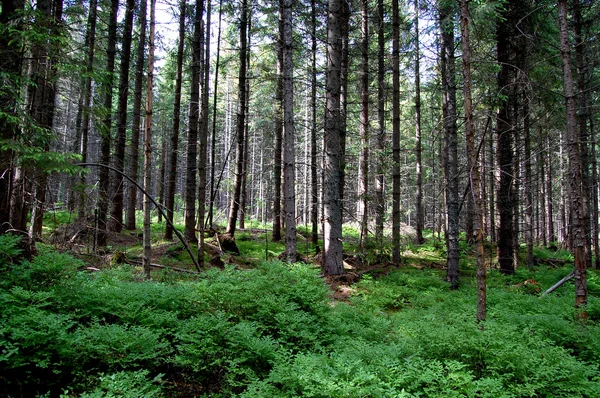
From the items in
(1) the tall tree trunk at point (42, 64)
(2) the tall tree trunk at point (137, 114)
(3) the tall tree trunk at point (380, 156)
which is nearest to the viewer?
(1) the tall tree trunk at point (42, 64)

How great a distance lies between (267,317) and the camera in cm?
577

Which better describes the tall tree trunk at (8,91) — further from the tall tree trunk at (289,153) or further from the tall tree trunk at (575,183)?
the tall tree trunk at (575,183)

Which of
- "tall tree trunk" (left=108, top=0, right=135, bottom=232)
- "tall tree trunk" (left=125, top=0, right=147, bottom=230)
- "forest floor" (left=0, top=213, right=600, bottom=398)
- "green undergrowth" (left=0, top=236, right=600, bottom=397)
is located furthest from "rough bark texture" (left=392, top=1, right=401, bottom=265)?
"tall tree trunk" (left=108, top=0, right=135, bottom=232)

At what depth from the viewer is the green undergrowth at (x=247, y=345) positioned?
12.7 feet

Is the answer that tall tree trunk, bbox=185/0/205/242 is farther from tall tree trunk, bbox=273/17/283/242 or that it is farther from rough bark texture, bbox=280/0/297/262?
rough bark texture, bbox=280/0/297/262

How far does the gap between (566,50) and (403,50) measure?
9.43m

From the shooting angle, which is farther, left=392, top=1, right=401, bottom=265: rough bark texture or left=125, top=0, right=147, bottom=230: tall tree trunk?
left=392, top=1, right=401, bottom=265: rough bark texture

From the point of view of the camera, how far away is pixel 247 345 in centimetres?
463

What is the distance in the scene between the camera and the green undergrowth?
3.86 metres

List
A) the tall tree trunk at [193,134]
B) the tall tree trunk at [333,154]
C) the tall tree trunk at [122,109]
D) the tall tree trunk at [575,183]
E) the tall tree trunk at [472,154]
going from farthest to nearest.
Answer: the tall tree trunk at [122,109], the tall tree trunk at [193,134], the tall tree trunk at [333,154], the tall tree trunk at [575,183], the tall tree trunk at [472,154]

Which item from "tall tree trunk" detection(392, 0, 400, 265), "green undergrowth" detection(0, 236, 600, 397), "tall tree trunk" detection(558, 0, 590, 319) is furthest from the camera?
"tall tree trunk" detection(392, 0, 400, 265)

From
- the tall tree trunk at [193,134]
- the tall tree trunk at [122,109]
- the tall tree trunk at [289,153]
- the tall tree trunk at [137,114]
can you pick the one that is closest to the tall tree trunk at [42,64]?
the tall tree trunk at [137,114]

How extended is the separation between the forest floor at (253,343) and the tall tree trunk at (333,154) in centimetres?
339

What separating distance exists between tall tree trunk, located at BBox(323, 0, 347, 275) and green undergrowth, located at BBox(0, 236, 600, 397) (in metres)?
3.58
